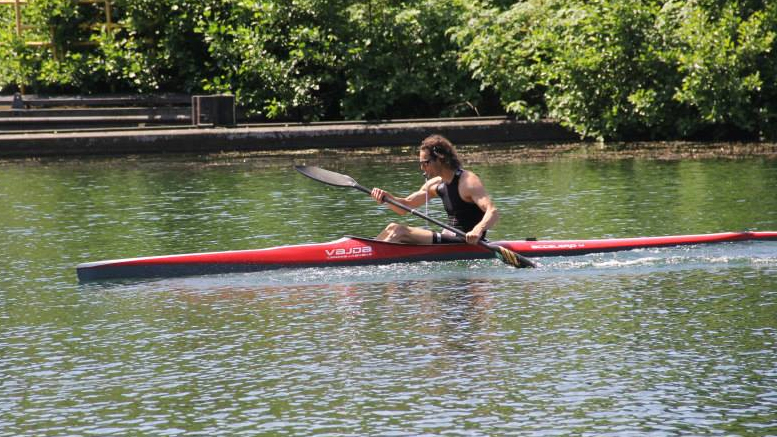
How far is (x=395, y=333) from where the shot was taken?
32.3 ft

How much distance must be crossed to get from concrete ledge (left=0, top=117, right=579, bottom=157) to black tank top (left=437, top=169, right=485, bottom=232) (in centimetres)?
1281

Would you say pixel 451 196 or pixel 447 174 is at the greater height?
pixel 447 174

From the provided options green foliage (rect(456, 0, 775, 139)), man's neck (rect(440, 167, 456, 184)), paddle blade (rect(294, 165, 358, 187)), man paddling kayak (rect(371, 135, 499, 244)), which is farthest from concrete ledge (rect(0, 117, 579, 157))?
man's neck (rect(440, 167, 456, 184))

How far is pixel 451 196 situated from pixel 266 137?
13.3 metres

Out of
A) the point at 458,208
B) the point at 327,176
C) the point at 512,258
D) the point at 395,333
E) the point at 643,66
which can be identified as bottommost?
the point at 395,333

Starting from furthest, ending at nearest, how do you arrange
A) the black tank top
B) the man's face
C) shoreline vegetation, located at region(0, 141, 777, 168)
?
shoreline vegetation, located at region(0, 141, 777, 168) → the black tank top → the man's face

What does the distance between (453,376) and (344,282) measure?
372 centimetres

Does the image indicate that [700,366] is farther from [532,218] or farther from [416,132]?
[416,132]

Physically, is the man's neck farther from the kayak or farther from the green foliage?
the green foliage

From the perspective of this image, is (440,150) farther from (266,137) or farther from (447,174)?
(266,137)

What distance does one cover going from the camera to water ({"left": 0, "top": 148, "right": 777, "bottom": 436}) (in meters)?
7.77

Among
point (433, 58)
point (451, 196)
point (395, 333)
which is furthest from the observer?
point (433, 58)

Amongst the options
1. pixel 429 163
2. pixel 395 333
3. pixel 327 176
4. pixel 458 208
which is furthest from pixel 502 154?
pixel 395 333

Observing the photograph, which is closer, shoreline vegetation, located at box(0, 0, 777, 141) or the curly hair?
the curly hair
